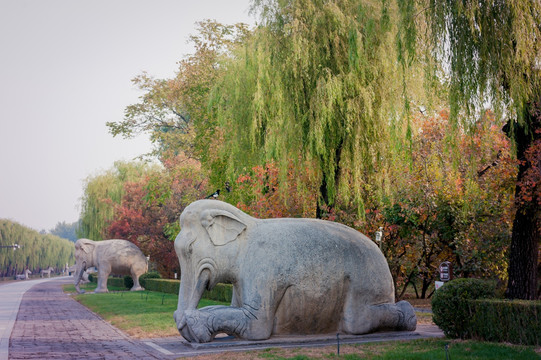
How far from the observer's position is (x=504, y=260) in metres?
17.4

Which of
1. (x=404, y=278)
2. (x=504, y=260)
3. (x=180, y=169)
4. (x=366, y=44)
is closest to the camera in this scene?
(x=366, y=44)

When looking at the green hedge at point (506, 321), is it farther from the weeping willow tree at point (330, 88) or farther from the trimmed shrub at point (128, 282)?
the trimmed shrub at point (128, 282)

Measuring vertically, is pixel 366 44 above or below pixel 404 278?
above

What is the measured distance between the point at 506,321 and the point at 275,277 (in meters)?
4.23

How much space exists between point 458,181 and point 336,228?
8418 millimetres

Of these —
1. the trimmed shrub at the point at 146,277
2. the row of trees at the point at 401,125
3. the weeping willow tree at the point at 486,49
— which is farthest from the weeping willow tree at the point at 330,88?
the trimmed shrub at the point at 146,277

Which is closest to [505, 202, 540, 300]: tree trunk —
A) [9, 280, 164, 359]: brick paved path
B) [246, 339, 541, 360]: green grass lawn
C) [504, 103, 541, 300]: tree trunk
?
[504, 103, 541, 300]: tree trunk

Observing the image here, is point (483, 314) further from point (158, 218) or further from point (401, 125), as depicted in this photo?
point (158, 218)

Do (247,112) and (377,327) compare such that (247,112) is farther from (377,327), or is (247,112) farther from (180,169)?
(180,169)

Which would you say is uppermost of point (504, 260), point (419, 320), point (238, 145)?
point (238, 145)

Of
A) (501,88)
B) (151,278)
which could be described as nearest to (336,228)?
(501,88)

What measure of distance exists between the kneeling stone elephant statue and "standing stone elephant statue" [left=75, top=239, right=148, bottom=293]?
23575 mm

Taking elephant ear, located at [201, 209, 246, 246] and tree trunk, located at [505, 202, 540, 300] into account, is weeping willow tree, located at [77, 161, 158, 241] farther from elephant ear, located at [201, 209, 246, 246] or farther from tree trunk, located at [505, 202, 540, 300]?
tree trunk, located at [505, 202, 540, 300]

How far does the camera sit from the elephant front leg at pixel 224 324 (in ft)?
33.4
